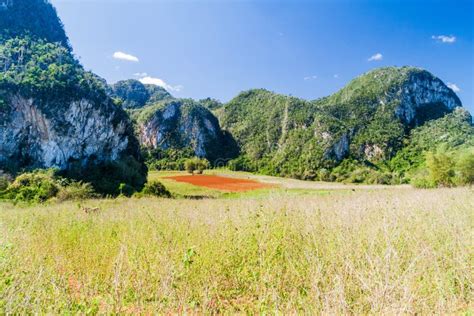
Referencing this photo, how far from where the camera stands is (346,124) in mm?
148125

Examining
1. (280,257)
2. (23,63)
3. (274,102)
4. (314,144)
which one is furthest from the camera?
(274,102)

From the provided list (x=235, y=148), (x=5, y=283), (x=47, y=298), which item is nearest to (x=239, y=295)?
(x=47, y=298)

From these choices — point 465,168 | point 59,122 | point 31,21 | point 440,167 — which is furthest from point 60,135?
point 465,168

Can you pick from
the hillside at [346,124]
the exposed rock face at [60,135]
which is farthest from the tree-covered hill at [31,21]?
the hillside at [346,124]

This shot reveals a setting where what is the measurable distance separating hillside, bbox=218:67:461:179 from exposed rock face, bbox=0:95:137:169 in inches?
2655

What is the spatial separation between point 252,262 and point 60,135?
5833 centimetres

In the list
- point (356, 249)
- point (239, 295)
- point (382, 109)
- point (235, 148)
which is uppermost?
point (382, 109)

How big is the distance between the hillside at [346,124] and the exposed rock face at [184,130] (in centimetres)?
2036

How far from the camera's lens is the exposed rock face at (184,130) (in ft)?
489

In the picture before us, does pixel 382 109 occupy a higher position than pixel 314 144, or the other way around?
pixel 382 109

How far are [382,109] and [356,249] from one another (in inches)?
6835

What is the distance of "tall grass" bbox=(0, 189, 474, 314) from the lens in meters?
2.56

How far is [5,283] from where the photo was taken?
9.05 feet

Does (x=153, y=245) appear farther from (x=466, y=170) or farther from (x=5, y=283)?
(x=466, y=170)
